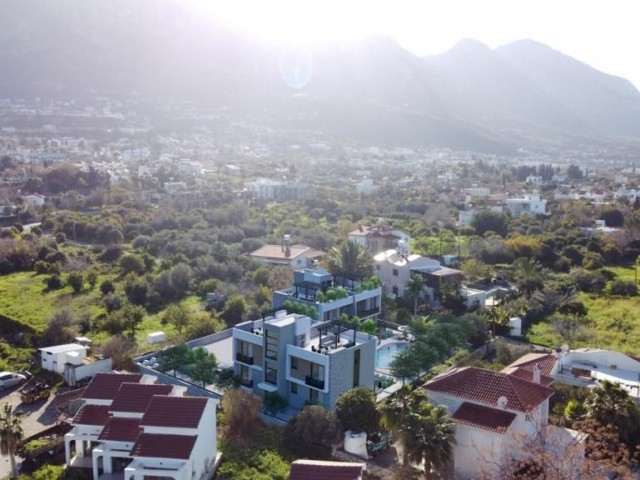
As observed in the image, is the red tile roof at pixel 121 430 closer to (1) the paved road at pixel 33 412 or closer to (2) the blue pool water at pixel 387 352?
(1) the paved road at pixel 33 412

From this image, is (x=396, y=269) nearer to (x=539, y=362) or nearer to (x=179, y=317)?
(x=179, y=317)

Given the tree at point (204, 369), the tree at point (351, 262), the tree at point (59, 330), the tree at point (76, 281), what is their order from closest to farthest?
the tree at point (204, 369) < the tree at point (59, 330) < the tree at point (351, 262) < the tree at point (76, 281)

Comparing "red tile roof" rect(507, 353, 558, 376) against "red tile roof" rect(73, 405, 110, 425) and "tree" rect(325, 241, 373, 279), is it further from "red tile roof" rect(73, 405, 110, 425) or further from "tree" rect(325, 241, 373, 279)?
"red tile roof" rect(73, 405, 110, 425)

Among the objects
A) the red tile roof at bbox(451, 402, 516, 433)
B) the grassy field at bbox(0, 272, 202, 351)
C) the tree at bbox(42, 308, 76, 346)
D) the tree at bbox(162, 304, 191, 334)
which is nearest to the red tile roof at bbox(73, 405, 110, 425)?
the grassy field at bbox(0, 272, 202, 351)

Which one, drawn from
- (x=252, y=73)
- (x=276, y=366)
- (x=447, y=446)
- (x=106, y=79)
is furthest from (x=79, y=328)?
(x=252, y=73)

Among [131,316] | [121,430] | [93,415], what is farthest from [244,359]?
[131,316]

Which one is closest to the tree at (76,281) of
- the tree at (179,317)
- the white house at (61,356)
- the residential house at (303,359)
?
the tree at (179,317)

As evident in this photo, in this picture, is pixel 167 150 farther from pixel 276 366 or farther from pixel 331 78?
pixel 276 366

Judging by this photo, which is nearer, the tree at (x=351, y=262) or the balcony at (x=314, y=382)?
the balcony at (x=314, y=382)
